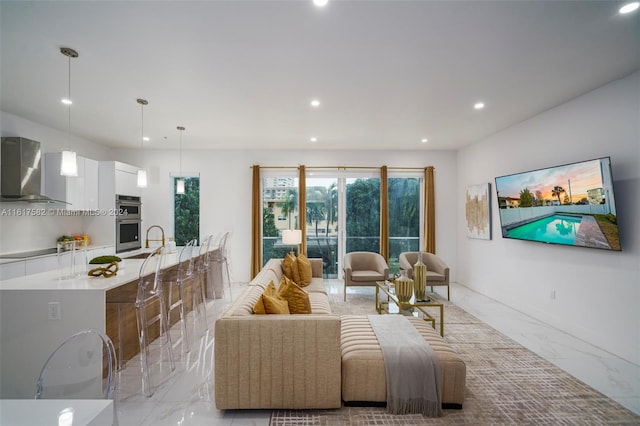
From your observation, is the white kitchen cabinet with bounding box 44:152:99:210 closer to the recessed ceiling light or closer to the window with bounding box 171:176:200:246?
the window with bounding box 171:176:200:246

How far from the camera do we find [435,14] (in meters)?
2.07

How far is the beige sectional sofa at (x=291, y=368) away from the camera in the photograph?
2195mm

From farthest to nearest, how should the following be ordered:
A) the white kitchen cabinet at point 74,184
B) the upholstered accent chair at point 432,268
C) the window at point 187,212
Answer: the window at point 187,212 → the upholstered accent chair at point 432,268 → the white kitchen cabinet at point 74,184

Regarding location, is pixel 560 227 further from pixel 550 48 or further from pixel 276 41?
pixel 276 41

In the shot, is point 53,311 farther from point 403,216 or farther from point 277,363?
point 403,216

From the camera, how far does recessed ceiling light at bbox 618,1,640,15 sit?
6.65 feet

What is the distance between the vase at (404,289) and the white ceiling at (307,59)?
2.21 m

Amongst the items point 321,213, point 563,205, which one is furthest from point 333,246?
point 563,205

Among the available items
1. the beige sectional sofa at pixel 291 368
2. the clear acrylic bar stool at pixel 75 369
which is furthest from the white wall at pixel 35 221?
the beige sectional sofa at pixel 291 368

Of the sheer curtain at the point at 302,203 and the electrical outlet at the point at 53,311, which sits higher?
the sheer curtain at the point at 302,203

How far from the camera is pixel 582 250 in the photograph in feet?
11.6

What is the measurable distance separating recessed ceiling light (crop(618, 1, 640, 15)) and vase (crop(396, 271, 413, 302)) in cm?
289

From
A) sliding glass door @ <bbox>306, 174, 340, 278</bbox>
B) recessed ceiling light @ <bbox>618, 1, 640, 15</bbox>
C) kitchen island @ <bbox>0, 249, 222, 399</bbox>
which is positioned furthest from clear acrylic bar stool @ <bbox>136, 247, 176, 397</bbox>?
recessed ceiling light @ <bbox>618, 1, 640, 15</bbox>

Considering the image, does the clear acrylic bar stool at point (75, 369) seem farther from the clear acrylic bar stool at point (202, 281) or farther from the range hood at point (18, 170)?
the range hood at point (18, 170)
